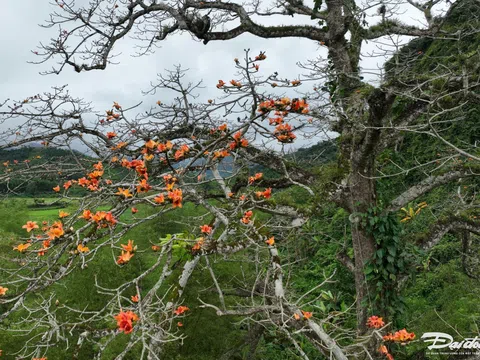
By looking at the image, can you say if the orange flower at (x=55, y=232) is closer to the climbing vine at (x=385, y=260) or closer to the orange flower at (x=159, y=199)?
the orange flower at (x=159, y=199)

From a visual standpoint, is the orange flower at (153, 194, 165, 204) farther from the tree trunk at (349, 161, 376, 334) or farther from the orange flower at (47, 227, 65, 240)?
the tree trunk at (349, 161, 376, 334)

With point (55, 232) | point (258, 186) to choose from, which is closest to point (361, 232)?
point (258, 186)

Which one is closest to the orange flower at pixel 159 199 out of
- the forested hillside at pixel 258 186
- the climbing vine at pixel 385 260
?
the forested hillside at pixel 258 186

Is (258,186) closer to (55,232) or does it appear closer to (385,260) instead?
(385,260)

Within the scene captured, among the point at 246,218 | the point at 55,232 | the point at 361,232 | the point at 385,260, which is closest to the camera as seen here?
the point at 55,232

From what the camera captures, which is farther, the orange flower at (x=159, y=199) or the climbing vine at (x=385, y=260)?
the climbing vine at (x=385, y=260)

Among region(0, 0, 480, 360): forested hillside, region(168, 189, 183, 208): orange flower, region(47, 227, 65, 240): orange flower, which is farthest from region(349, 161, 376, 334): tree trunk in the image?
region(47, 227, 65, 240): orange flower

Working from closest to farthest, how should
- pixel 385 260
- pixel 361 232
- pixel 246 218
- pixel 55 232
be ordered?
pixel 55 232, pixel 246 218, pixel 385 260, pixel 361 232

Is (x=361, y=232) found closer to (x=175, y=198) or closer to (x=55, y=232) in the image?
(x=175, y=198)

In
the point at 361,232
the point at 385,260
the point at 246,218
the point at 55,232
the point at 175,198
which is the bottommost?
the point at 385,260

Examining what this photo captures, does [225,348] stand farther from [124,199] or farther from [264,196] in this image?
[124,199]

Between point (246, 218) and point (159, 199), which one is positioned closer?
point (159, 199)

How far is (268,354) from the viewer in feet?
31.9

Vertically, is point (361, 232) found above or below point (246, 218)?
below
